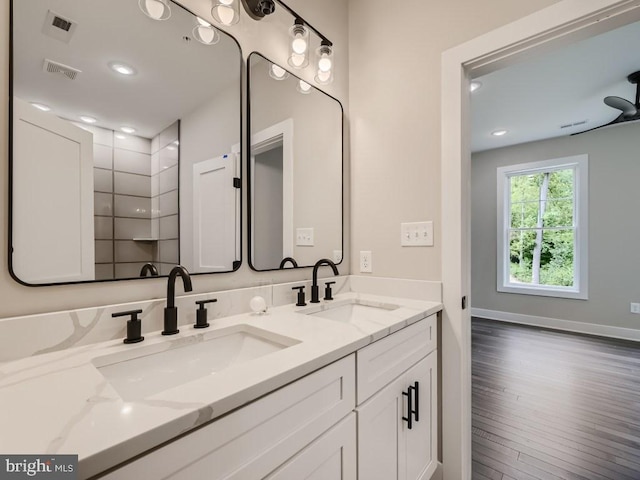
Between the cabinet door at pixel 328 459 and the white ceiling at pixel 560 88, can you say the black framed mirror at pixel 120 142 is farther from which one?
the white ceiling at pixel 560 88

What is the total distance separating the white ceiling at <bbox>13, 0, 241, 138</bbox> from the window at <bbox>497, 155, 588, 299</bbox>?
15.2 ft

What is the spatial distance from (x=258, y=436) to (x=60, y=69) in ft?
3.66

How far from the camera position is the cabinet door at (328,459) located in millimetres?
706

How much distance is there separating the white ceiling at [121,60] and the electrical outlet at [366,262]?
1084 millimetres

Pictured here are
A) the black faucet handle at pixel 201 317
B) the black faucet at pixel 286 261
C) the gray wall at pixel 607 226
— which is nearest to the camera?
the black faucet handle at pixel 201 317

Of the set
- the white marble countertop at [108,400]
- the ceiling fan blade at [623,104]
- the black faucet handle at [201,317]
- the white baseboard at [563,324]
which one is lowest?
the white baseboard at [563,324]

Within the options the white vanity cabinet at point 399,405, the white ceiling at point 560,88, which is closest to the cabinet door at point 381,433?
the white vanity cabinet at point 399,405

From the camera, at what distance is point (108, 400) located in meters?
0.56

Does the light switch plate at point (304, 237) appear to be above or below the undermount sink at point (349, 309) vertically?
above

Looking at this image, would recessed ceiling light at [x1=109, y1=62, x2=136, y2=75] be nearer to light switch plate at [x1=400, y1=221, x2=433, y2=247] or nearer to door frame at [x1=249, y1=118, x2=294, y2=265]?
Answer: door frame at [x1=249, y1=118, x2=294, y2=265]

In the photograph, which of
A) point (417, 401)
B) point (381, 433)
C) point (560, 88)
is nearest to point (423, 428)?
point (417, 401)

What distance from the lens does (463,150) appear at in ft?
4.66

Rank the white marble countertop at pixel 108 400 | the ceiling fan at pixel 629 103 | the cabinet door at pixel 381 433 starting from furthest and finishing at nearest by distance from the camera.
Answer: the ceiling fan at pixel 629 103, the cabinet door at pixel 381 433, the white marble countertop at pixel 108 400

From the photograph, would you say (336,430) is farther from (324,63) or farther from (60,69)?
(324,63)
